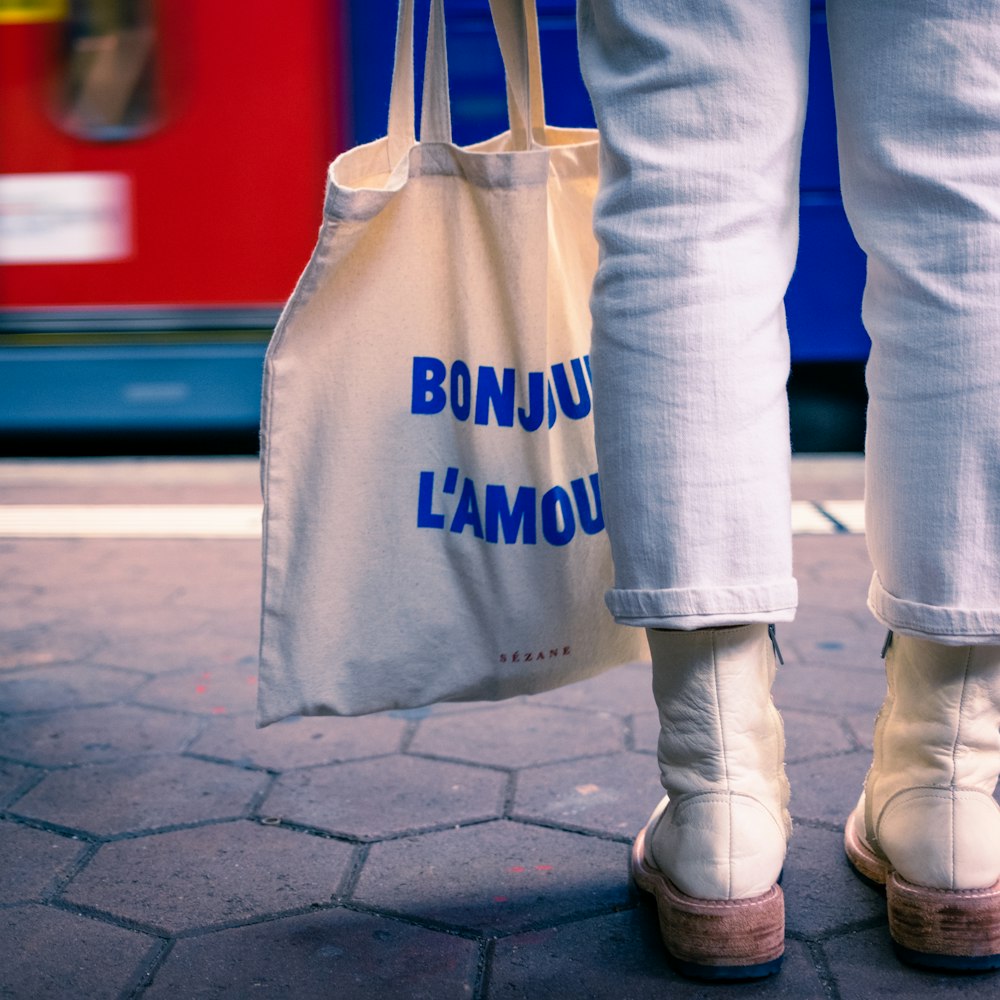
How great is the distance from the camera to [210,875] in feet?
4.58

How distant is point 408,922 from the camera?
1.29 meters

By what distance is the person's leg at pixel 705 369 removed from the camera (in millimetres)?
1078

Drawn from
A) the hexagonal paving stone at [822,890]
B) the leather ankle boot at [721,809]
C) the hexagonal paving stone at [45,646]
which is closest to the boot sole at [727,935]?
the leather ankle boot at [721,809]

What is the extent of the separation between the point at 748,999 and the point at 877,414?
53cm

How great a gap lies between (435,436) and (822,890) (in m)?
0.62

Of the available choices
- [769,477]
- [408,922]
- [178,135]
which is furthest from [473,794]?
[178,135]

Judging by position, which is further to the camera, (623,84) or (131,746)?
(131,746)

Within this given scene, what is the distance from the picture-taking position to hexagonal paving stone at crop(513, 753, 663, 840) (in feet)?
5.02

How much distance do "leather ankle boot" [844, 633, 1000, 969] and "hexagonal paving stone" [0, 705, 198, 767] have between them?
1011 millimetres

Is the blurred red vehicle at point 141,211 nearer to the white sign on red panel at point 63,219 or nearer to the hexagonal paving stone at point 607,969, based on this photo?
the white sign on red panel at point 63,219

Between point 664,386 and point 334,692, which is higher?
point 664,386

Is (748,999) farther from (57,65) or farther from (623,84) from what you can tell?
(57,65)

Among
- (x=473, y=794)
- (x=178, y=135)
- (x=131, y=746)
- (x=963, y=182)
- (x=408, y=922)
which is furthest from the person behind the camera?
(x=178, y=135)

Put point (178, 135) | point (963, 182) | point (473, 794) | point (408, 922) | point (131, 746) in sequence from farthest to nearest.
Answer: point (178, 135)
point (131, 746)
point (473, 794)
point (408, 922)
point (963, 182)
